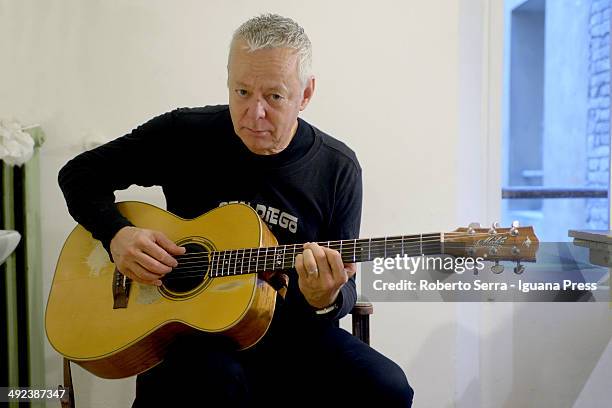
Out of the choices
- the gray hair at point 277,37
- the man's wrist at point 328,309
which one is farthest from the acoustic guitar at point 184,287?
the gray hair at point 277,37

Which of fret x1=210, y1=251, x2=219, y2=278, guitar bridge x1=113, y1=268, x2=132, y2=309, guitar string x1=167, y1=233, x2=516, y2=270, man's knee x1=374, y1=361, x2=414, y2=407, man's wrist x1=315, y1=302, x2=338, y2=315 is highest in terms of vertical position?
guitar string x1=167, y1=233, x2=516, y2=270

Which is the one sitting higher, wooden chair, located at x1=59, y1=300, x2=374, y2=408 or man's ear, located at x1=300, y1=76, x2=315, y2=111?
man's ear, located at x1=300, y1=76, x2=315, y2=111

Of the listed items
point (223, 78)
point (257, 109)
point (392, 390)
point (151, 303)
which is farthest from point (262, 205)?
point (223, 78)

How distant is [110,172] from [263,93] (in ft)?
1.56

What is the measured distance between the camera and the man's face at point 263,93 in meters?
1.52

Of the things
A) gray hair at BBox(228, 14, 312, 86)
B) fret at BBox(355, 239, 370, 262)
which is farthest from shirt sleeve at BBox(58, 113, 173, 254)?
fret at BBox(355, 239, 370, 262)

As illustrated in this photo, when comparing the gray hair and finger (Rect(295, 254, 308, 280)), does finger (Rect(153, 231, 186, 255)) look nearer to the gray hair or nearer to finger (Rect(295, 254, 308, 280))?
finger (Rect(295, 254, 308, 280))

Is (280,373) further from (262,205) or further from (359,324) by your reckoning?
(262,205)

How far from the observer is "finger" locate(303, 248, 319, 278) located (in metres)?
1.35

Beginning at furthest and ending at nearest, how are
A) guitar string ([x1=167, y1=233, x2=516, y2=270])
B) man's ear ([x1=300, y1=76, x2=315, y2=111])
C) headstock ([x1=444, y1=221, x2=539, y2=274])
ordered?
man's ear ([x1=300, y1=76, x2=315, y2=111])
guitar string ([x1=167, y1=233, x2=516, y2=270])
headstock ([x1=444, y1=221, x2=539, y2=274])

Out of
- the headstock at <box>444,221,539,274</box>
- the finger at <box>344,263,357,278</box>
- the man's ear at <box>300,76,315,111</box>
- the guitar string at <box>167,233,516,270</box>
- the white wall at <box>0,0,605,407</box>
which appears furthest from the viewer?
the white wall at <box>0,0,605,407</box>

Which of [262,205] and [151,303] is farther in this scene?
[262,205]

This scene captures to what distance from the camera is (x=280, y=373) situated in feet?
5.09

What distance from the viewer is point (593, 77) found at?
2303mm
